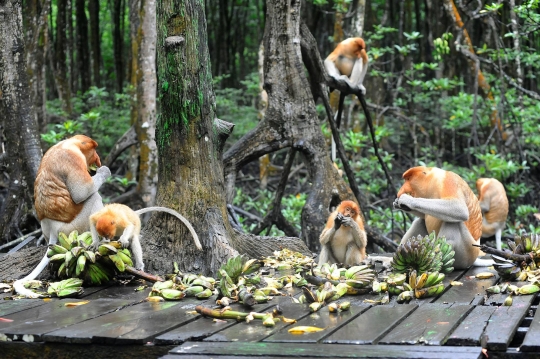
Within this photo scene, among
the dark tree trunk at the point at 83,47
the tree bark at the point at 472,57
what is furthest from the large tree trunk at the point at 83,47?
the tree bark at the point at 472,57

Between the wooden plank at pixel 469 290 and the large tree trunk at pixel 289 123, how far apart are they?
87.5 inches

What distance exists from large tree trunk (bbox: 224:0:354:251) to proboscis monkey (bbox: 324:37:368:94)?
1.77 metres

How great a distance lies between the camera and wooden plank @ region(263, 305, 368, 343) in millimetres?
3794

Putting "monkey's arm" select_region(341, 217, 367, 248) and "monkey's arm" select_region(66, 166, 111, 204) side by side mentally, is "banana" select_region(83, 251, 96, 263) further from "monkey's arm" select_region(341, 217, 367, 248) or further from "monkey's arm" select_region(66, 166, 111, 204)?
"monkey's arm" select_region(341, 217, 367, 248)

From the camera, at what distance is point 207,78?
618cm

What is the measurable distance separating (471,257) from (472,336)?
2550 millimetres

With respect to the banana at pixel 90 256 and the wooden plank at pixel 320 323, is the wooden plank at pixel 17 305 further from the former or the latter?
the wooden plank at pixel 320 323

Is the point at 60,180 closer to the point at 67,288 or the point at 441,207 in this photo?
the point at 67,288

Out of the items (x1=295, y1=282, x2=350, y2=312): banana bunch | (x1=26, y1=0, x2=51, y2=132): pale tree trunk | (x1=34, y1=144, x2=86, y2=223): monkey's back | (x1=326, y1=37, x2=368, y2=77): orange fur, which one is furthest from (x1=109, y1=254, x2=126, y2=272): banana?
(x1=326, y1=37, x2=368, y2=77): orange fur

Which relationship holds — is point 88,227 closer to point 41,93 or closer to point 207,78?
point 207,78

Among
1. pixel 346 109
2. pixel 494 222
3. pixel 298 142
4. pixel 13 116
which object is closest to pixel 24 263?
pixel 13 116

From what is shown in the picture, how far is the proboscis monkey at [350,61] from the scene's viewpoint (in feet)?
30.9

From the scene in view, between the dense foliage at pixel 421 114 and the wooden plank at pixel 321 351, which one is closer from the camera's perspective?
the wooden plank at pixel 321 351

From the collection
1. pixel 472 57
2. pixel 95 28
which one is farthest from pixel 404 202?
pixel 95 28
